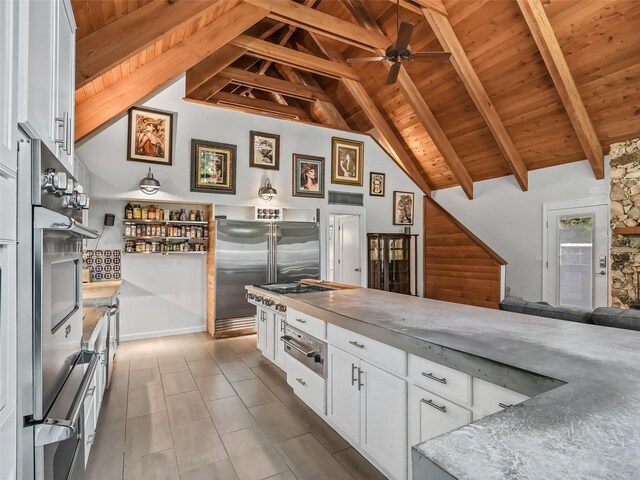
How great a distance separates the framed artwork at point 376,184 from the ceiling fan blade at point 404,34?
3259 mm

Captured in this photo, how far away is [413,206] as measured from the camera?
24.9 feet

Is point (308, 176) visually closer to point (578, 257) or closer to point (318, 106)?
point (318, 106)

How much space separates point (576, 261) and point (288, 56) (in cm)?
577

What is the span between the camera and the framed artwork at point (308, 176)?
6059 millimetres

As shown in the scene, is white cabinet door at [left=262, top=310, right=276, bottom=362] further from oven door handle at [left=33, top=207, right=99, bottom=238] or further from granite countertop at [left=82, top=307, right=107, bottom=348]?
oven door handle at [left=33, top=207, right=99, bottom=238]

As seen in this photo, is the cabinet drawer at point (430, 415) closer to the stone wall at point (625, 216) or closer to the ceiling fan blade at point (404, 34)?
the ceiling fan blade at point (404, 34)

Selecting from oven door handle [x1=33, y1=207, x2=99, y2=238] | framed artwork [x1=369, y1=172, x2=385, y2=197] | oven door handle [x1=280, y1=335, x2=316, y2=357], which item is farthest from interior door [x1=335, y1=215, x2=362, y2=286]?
oven door handle [x1=33, y1=207, x2=99, y2=238]

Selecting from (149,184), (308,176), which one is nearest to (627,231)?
(308,176)

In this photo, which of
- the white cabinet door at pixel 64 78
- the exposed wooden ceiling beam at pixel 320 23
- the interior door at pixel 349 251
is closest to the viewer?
the white cabinet door at pixel 64 78

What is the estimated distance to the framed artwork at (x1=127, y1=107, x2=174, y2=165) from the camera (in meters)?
4.74

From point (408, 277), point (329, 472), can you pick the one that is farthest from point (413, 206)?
point (329, 472)

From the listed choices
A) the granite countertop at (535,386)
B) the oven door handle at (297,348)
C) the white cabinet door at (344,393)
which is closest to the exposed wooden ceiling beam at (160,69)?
the oven door handle at (297,348)

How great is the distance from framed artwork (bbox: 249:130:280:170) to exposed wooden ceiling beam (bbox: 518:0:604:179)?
A: 3.82m

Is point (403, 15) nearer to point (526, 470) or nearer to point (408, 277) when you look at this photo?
point (408, 277)
